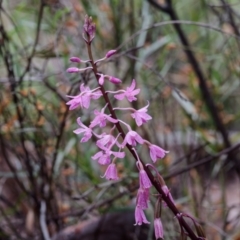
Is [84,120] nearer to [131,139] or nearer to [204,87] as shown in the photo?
[204,87]

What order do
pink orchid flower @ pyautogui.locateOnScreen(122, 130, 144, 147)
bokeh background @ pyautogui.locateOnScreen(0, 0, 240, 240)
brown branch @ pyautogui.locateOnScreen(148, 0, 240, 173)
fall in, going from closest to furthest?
pink orchid flower @ pyautogui.locateOnScreen(122, 130, 144, 147) < bokeh background @ pyautogui.locateOnScreen(0, 0, 240, 240) < brown branch @ pyautogui.locateOnScreen(148, 0, 240, 173)

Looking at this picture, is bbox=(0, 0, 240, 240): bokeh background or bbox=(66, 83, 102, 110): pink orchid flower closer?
bbox=(66, 83, 102, 110): pink orchid flower

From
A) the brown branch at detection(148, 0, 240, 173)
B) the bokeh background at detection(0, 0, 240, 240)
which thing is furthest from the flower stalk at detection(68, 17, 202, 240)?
the brown branch at detection(148, 0, 240, 173)

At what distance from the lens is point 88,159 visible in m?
1.48

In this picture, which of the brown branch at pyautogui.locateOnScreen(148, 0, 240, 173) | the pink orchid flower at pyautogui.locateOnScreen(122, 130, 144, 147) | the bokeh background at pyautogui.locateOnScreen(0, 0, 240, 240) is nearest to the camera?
→ the pink orchid flower at pyautogui.locateOnScreen(122, 130, 144, 147)

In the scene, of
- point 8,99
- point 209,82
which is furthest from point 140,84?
point 8,99

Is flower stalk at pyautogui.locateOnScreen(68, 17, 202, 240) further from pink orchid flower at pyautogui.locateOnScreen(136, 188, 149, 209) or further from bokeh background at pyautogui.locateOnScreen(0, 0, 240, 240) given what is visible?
bokeh background at pyautogui.locateOnScreen(0, 0, 240, 240)

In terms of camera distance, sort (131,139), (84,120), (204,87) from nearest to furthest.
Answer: (131,139) → (84,120) → (204,87)

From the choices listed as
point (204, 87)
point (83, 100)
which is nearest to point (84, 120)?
point (204, 87)

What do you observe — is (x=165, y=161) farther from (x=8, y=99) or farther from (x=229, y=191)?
(x=229, y=191)

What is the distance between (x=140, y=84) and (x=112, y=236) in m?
0.54

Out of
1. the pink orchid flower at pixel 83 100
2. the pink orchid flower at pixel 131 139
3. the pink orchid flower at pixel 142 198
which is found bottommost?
the pink orchid flower at pixel 142 198

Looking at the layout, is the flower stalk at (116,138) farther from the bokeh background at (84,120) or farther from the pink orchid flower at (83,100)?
the bokeh background at (84,120)

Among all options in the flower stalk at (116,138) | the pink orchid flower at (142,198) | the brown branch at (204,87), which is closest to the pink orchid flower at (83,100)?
the flower stalk at (116,138)
